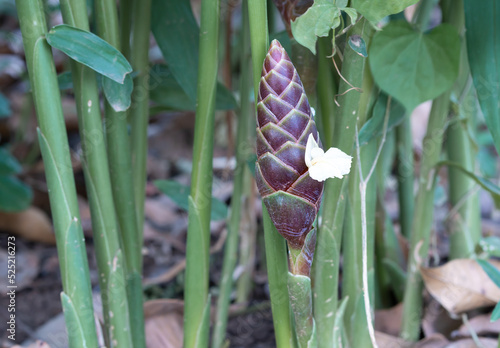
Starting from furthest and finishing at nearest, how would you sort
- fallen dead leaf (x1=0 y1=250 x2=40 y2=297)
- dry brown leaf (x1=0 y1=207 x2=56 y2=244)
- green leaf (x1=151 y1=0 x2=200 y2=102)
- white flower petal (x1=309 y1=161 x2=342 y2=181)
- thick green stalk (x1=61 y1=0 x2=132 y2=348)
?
dry brown leaf (x1=0 y1=207 x2=56 y2=244), fallen dead leaf (x1=0 y1=250 x2=40 y2=297), green leaf (x1=151 y1=0 x2=200 y2=102), thick green stalk (x1=61 y1=0 x2=132 y2=348), white flower petal (x1=309 y1=161 x2=342 y2=181)

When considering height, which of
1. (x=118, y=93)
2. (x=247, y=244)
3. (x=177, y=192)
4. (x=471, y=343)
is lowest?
(x=471, y=343)

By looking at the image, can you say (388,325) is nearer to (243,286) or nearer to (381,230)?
(381,230)

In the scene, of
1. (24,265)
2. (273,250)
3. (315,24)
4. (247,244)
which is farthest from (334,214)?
(24,265)

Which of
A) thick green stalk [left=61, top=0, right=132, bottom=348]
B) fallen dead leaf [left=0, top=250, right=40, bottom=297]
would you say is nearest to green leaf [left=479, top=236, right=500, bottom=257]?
thick green stalk [left=61, top=0, right=132, bottom=348]

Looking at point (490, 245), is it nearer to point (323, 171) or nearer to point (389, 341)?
point (389, 341)

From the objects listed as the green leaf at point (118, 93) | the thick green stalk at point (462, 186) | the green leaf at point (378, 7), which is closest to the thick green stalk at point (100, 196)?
the green leaf at point (118, 93)

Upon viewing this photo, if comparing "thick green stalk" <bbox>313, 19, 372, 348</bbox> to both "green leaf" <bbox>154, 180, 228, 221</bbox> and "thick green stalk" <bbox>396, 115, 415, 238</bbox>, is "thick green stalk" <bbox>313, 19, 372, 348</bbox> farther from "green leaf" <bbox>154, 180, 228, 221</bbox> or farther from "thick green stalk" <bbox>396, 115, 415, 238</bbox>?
"thick green stalk" <bbox>396, 115, 415, 238</bbox>
